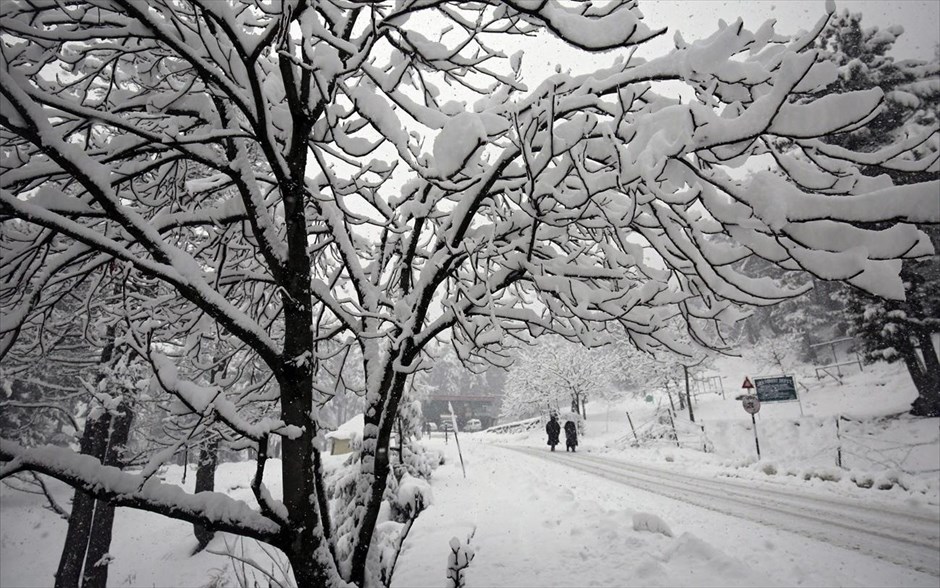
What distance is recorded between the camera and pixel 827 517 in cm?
698

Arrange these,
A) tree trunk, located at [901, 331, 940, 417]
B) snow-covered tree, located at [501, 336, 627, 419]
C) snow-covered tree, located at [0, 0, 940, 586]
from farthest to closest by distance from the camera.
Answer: snow-covered tree, located at [501, 336, 627, 419], tree trunk, located at [901, 331, 940, 417], snow-covered tree, located at [0, 0, 940, 586]

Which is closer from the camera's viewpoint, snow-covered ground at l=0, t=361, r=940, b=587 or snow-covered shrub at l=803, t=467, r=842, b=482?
snow-covered ground at l=0, t=361, r=940, b=587

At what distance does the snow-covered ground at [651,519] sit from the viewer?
4680 mm

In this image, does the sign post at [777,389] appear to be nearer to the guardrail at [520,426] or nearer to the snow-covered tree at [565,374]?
the snow-covered tree at [565,374]

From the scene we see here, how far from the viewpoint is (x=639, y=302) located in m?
2.00

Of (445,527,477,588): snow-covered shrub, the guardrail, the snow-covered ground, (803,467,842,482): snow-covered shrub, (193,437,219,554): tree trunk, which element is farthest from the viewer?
the guardrail

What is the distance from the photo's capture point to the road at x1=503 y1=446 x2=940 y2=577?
5.36 meters

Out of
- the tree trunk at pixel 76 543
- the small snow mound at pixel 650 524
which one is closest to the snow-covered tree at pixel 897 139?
the small snow mound at pixel 650 524

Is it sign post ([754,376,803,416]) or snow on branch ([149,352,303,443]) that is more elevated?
snow on branch ([149,352,303,443])

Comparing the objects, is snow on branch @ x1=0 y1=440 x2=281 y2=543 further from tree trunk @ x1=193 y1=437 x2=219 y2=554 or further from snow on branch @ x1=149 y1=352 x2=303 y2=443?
tree trunk @ x1=193 y1=437 x2=219 y2=554

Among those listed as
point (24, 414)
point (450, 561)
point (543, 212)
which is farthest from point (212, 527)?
point (24, 414)

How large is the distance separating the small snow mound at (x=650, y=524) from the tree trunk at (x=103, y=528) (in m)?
9.37

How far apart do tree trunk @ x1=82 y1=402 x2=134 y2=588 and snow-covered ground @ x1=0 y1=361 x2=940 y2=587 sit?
2479 mm

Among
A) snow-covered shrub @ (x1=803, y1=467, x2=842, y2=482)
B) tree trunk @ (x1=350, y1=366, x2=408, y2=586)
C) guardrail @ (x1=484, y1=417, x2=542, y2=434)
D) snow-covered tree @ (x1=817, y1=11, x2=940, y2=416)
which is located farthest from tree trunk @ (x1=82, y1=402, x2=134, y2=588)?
guardrail @ (x1=484, y1=417, x2=542, y2=434)
